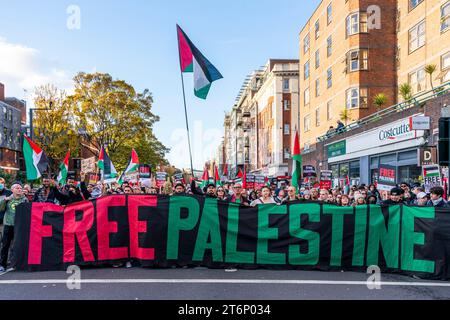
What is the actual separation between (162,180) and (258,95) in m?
44.3

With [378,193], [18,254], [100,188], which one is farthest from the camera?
[100,188]

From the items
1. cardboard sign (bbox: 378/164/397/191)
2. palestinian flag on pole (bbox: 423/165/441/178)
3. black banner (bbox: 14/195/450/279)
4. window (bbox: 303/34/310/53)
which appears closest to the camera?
black banner (bbox: 14/195/450/279)

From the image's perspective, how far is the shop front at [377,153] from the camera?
20672 mm

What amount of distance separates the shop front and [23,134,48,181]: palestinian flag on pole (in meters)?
15.0

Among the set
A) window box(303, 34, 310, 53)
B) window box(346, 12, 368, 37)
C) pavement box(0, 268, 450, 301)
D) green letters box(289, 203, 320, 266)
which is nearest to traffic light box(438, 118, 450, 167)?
pavement box(0, 268, 450, 301)

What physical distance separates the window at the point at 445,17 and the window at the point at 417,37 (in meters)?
2.23

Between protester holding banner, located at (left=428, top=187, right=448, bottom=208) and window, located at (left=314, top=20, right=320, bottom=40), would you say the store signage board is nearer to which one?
protester holding banner, located at (left=428, top=187, right=448, bottom=208)

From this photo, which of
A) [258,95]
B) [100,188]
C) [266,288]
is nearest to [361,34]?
[100,188]

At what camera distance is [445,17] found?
77.7 ft

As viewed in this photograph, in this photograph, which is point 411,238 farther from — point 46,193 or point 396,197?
point 46,193

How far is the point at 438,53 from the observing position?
24562mm

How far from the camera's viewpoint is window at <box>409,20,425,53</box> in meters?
26.5
